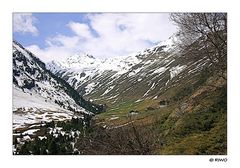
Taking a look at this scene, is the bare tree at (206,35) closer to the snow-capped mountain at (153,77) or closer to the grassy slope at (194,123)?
the snow-capped mountain at (153,77)

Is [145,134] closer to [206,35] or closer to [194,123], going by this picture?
[194,123]

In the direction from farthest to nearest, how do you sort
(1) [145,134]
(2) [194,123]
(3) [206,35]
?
(2) [194,123] < (3) [206,35] < (1) [145,134]

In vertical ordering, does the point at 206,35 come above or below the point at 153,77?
above

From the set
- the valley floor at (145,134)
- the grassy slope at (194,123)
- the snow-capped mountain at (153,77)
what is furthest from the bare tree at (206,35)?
the valley floor at (145,134)

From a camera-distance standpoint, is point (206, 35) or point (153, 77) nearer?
point (206, 35)

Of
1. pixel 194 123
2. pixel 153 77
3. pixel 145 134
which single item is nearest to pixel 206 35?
pixel 194 123

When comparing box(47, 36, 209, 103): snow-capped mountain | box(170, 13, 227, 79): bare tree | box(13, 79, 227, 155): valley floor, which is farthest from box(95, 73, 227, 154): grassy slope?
box(47, 36, 209, 103): snow-capped mountain

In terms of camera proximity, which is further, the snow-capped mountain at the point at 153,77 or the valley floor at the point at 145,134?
the snow-capped mountain at the point at 153,77

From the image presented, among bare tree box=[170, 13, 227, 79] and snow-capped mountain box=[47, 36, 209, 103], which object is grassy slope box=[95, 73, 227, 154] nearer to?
bare tree box=[170, 13, 227, 79]

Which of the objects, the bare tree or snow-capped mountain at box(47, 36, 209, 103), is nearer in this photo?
the bare tree
